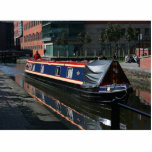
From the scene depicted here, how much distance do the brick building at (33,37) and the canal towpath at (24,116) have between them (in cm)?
3909

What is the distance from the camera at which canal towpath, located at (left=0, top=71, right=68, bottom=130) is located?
20.0 ft

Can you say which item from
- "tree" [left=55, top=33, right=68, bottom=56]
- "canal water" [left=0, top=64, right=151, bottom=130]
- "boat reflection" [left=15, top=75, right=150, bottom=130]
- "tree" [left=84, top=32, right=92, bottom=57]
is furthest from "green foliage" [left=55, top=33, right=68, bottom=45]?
"boat reflection" [left=15, top=75, right=150, bottom=130]

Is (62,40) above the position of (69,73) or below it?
above

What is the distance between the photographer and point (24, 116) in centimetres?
709

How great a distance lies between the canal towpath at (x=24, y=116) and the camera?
6086mm

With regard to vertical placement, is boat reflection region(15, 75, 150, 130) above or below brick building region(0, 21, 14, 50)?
below

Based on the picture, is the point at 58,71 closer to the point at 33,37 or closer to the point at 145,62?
the point at 145,62

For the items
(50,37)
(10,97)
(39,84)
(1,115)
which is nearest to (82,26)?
(50,37)

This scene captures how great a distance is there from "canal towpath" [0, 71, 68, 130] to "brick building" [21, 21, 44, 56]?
3909 cm

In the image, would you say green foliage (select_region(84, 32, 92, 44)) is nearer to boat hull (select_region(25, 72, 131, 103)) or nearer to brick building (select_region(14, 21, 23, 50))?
Result: brick building (select_region(14, 21, 23, 50))

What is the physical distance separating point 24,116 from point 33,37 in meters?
45.8

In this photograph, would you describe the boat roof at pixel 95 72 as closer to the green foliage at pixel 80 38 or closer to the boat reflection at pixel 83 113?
the boat reflection at pixel 83 113

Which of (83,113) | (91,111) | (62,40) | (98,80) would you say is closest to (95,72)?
(98,80)

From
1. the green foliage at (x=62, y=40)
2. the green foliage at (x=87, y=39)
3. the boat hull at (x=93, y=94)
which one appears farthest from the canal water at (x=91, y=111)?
the green foliage at (x=62, y=40)
